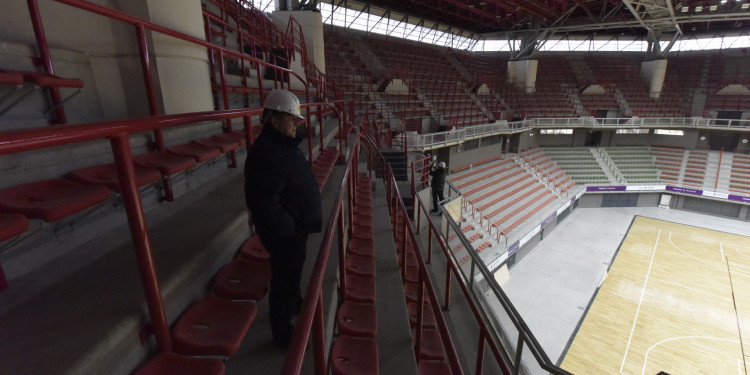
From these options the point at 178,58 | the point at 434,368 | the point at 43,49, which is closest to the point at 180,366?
the point at 434,368

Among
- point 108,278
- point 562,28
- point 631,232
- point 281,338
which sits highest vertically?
point 562,28

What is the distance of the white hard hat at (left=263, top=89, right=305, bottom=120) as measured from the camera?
5.10 feet

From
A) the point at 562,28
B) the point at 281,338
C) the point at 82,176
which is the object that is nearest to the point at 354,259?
the point at 281,338

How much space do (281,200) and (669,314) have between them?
13.7 meters

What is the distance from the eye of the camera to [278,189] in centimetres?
143

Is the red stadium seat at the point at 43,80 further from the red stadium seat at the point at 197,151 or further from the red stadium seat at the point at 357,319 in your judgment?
the red stadium seat at the point at 357,319

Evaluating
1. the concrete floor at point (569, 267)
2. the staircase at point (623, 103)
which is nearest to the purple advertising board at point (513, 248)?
the concrete floor at point (569, 267)

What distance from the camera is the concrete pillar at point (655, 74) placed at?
24047 millimetres

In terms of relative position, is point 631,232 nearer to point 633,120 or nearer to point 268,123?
point 633,120

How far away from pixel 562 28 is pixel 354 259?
85.3ft

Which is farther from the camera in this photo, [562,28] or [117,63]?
[562,28]

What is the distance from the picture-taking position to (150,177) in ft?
5.26

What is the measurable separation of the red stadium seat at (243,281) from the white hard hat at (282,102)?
0.91 m

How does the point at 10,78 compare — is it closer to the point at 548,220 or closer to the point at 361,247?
the point at 361,247
